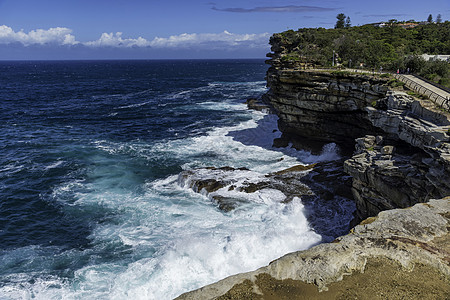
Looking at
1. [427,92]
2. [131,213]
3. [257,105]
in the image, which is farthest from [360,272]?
[257,105]

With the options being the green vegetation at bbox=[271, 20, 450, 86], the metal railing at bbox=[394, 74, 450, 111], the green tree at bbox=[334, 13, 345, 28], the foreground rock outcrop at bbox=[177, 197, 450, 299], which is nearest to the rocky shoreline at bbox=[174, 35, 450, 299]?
the foreground rock outcrop at bbox=[177, 197, 450, 299]

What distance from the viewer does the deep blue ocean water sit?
Result: 63.0 ft

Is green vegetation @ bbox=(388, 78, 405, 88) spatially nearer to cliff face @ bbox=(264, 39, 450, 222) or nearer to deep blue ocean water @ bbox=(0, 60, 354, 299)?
cliff face @ bbox=(264, 39, 450, 222)

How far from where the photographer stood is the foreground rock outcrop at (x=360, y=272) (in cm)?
1001

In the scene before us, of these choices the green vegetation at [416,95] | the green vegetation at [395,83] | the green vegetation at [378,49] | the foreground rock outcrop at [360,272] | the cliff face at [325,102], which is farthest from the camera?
the green vegetation at [378,49]

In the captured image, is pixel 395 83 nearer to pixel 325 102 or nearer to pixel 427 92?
pixel 427 92

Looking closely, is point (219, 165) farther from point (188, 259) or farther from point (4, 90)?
point (4, 90)

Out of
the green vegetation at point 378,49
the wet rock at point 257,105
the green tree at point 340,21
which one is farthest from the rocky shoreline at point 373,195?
the green tree at point 340,21

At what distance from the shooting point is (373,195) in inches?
906

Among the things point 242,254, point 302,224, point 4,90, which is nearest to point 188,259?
point 242,254

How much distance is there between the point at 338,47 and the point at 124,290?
51017mm

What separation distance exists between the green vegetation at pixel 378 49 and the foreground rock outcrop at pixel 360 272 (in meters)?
26.7

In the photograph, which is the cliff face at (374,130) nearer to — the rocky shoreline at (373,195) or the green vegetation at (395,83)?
the rocky shoreline at (373,195)

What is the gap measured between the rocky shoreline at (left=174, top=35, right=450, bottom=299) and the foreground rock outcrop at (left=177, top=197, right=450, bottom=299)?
1.3 inches
